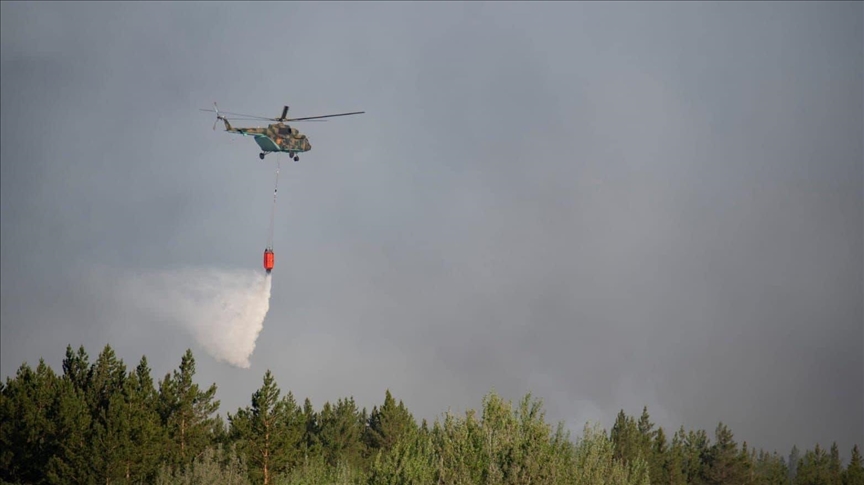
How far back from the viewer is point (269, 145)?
314ft

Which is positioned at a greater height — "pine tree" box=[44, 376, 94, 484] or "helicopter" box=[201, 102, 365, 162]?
"helicopter" box=[201, 102, 365, 162]

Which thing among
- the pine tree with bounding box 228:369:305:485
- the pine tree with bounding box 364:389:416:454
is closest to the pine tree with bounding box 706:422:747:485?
the pine tree with bounding box 364:389:416:454

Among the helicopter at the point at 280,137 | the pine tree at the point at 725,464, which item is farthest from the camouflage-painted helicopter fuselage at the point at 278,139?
the pine tree at the point at 725,464

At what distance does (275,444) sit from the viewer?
3455 inches

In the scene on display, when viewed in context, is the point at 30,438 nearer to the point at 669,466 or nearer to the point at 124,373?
the point at 124,373

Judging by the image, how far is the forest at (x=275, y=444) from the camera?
176ft

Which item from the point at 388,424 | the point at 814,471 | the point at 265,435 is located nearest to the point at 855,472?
the point at 814,471

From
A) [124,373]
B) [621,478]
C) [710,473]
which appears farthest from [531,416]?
[710,473]

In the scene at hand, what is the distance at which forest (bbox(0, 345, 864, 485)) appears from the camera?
53781 mm

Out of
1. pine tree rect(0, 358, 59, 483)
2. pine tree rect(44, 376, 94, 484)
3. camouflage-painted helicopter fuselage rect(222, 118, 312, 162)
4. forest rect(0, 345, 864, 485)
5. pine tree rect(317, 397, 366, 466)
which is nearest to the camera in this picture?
forest rect(0, 345, 864, 485)

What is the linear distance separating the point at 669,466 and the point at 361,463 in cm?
4147

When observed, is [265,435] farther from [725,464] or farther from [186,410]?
[725,464]

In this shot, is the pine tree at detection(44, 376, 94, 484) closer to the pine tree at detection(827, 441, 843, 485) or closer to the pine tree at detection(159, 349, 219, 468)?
the pine tree at detection(159, 349, 219, 468)

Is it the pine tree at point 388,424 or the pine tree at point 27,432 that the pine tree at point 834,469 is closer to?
the pine tree at point 388,424
